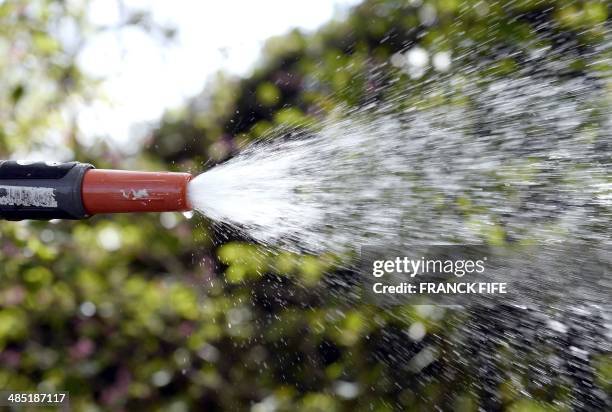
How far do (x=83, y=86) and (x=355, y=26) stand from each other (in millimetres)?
807

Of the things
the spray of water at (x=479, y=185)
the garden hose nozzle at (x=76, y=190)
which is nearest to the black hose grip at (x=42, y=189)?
the garden hose nozzle at (x=76, y=190)

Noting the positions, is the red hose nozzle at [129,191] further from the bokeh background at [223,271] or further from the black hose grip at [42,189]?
the bokeh background at [223,271]

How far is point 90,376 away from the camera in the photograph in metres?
2.09

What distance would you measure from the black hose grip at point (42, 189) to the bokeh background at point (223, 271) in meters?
0.79

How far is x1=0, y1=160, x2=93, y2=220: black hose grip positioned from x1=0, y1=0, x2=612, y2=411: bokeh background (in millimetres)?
789

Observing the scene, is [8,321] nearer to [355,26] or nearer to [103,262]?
[103,262]

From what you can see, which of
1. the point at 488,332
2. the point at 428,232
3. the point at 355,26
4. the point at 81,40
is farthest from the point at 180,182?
the point at 81,40

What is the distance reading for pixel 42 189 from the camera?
110 cm

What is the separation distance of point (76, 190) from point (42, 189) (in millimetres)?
48

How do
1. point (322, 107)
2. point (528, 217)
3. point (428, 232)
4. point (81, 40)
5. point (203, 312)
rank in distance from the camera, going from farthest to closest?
point (81, 40)
point (203, 312)
point (322, 107)
point (428, 232)
point (528, 217)

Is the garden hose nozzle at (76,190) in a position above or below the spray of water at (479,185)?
above

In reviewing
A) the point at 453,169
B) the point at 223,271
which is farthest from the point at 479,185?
the point at 223,271

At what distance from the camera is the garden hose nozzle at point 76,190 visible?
1100 mm

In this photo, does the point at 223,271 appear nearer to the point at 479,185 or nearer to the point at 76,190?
the point at 479,185
